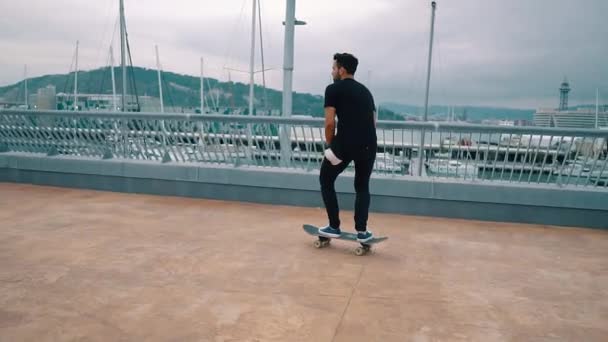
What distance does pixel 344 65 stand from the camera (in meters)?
4.40

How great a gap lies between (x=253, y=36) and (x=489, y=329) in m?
17.6

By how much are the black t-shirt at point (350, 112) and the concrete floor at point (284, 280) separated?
3.60 feet

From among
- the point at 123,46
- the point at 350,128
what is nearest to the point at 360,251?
the point at 350,128

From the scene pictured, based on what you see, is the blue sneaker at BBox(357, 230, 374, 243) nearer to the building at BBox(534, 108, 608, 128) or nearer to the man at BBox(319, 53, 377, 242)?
the man at BBox(319, 53, 377, 242)

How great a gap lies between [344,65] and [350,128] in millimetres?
616

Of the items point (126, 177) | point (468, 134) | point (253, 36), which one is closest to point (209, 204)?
point (126, 177)

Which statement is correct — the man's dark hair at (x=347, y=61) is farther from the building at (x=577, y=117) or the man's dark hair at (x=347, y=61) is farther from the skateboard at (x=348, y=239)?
the building at (x=577, y=117)

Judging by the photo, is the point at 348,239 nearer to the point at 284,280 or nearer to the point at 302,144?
the point at 284,280

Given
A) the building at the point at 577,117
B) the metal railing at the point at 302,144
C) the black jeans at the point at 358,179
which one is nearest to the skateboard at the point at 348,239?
the black jeans at the point at 358,179

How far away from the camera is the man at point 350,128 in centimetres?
431

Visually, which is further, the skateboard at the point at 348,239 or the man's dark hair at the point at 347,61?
the skateboard at the point at 348,239

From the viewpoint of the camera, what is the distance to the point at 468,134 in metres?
5.92

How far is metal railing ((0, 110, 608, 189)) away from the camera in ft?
18.9

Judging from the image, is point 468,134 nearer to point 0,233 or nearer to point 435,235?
point 435,235
